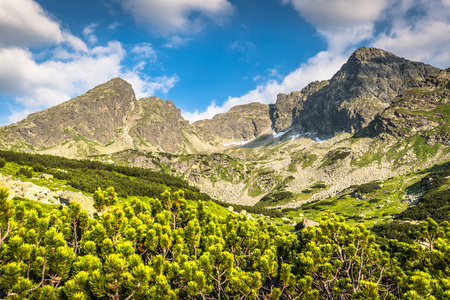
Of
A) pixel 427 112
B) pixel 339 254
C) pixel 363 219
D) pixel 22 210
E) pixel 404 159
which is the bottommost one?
pixel 363 219

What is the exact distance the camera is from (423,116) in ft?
554

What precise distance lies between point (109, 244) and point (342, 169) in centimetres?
17421

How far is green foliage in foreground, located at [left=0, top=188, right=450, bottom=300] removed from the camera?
7398mm

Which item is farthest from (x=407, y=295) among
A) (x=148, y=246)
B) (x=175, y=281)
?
(x=148, y=246)

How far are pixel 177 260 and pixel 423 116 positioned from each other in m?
229

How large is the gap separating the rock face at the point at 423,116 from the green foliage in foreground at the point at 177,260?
602ft

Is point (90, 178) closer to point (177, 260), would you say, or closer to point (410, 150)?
point (177, 260)

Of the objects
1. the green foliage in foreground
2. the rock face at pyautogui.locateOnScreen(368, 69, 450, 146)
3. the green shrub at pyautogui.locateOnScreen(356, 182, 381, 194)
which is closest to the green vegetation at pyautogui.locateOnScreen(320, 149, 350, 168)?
the rock face at pyautogui.locateOnScreen(368, 69, 450, 146)

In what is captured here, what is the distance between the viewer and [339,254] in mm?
12969

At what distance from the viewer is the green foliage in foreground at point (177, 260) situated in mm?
7398

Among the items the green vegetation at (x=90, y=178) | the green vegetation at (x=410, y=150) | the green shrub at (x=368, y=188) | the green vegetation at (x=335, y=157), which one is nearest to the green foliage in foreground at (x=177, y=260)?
the green vegetation at (x=90, y=178)

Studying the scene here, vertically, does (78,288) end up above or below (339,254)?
above

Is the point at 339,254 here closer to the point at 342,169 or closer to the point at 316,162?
the point at 342,169

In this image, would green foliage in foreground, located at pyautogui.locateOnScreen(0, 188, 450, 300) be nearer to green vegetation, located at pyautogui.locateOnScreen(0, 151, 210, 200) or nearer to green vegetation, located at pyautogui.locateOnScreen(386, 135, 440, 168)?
green vegetation, located at pyautogui.locateOnScreen(0, 151, 210, 200)
